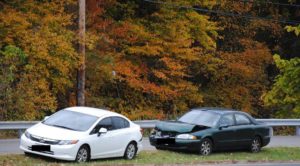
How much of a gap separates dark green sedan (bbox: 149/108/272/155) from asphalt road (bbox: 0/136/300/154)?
60.4 inches

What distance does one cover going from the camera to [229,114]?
23984 mm

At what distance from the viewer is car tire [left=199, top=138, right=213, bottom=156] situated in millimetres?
22433

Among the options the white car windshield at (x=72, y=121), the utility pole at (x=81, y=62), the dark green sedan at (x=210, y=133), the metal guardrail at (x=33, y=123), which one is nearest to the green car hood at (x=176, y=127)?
the dark green sedan at (x=210, y=133)

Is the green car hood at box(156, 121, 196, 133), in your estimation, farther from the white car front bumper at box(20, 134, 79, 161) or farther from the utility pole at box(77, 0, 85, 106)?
the utility pole at box(77, 0, 85, 106)

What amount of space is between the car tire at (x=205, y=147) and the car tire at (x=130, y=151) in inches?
113

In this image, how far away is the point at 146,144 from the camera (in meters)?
25.2

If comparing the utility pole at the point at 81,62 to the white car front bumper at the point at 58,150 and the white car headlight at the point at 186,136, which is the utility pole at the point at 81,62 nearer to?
the white car headlight at the point at 186,136

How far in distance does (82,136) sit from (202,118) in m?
6.21

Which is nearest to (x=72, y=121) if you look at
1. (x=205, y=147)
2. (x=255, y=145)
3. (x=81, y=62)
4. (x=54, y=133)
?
(x=54, y=133)

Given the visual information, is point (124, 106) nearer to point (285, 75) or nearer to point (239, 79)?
point (239, 79)

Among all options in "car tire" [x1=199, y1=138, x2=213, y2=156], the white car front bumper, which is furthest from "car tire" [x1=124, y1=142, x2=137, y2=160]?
"car tire" [x1=199, y1=138, x2=213, y2=156]

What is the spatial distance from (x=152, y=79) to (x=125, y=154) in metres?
17.4

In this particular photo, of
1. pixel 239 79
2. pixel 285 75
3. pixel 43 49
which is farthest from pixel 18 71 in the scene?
pixel 239 79

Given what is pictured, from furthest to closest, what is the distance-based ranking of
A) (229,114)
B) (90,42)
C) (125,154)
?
(90,42)
(229,114)
(125,154)
